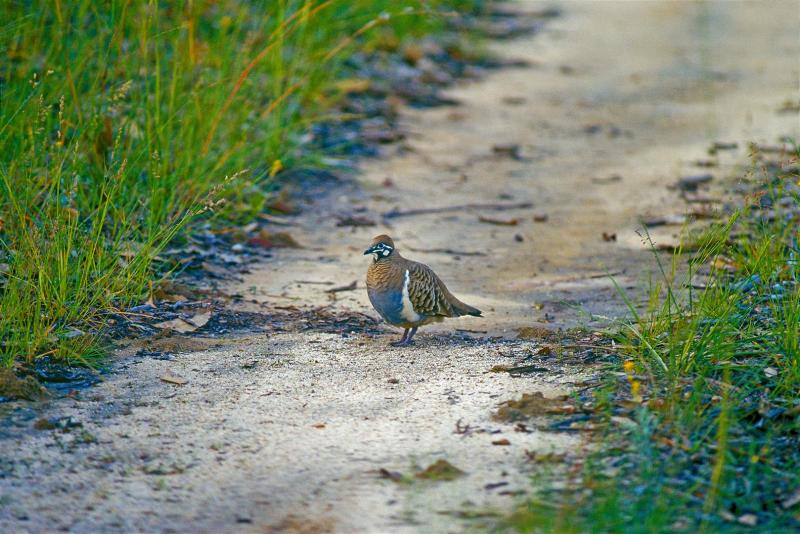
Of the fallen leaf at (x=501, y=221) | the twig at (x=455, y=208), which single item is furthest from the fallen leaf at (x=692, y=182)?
the fallen leaf at (x=501, y=221)

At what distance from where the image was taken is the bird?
4.80 metres

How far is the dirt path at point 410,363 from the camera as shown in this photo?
3.36m

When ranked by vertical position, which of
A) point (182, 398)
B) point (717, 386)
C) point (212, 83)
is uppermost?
point (212, 83)

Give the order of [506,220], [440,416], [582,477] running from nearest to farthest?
[582,477]
[440,416]
[506,220]

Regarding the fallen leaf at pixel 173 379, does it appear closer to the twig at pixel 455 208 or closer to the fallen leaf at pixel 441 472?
the fallen leaf at pixel 441 472

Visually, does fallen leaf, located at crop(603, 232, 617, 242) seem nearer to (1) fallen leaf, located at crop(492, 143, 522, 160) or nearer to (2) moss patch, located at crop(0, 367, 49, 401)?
(1) fallen leaf, located at crop(492, 143, 522, 160)

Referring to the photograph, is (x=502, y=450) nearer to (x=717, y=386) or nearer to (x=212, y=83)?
(x=717, y=386)

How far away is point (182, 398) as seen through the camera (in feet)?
13.5

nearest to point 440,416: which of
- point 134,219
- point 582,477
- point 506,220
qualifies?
point 582,477

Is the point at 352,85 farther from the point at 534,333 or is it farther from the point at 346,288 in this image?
the point at 534,333

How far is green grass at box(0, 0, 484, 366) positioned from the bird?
0.74 meters

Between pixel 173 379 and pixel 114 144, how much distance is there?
4.25 ft

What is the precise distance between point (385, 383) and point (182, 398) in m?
0.76

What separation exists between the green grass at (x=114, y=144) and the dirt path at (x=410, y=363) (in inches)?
16.4
